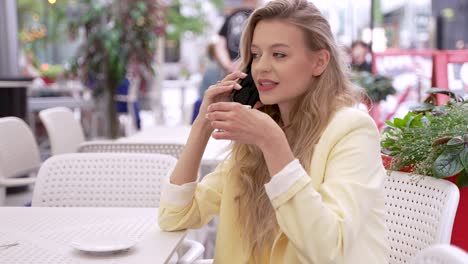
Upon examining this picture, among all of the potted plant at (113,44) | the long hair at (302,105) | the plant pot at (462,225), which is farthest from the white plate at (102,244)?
the potted plant at (113,44)

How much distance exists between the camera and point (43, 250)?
1621 mm

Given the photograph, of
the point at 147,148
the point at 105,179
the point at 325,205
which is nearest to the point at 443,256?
the point at 325,205

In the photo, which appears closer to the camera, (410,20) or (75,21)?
(75,21)

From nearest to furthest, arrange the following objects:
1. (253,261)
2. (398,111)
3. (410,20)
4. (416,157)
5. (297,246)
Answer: (297,246) → (253,261) → (416,157) → (398,111) → (410,20)

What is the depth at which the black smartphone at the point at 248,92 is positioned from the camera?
1758 mm

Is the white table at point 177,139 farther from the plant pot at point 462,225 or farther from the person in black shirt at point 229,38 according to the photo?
the person in black shirt at point 229,38

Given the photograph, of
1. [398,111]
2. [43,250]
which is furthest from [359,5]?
[43,250]

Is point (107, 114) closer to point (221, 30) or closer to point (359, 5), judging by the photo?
point (221, 30)

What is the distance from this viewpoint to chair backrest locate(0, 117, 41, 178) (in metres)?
3.54

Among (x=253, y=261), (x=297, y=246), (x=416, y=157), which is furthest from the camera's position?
(x=416, y=157)

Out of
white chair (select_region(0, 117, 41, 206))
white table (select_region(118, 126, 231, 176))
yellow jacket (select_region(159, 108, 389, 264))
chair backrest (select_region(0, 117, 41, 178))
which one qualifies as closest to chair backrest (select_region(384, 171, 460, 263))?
yellow jacket (select_region(159, 108, 389, 264))

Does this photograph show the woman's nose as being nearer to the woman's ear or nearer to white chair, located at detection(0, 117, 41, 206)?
the woman's ear

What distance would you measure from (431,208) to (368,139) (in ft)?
1.41

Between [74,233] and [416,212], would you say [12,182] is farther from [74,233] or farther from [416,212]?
[416,212]
